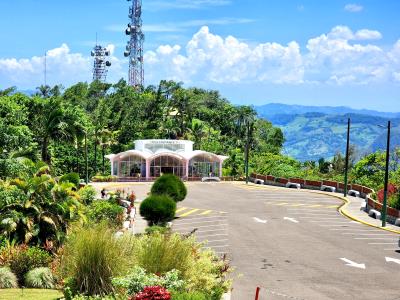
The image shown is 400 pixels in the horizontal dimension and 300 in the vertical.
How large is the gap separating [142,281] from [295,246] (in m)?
17.2

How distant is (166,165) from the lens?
254 ft

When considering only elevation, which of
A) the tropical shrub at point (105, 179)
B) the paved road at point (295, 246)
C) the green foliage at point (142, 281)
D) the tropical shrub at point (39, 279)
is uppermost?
the green foliage at point (142, 281)

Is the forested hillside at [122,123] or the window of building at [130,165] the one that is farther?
the window of building at [130,165]

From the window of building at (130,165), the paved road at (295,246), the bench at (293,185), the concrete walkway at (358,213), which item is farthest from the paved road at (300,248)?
the window of building at (130,165)

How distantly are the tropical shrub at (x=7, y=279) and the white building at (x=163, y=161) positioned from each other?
56850 mm

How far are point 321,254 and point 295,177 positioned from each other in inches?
1539

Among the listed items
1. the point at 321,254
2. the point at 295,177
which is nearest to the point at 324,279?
the point at 321,254

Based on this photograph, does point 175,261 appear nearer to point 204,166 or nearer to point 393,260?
point 393,260

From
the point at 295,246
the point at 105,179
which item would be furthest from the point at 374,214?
the point at 105,179

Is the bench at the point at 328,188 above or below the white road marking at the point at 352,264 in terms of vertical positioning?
above

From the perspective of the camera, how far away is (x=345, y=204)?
48.3 meters

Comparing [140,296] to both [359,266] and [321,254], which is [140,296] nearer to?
[359,266]

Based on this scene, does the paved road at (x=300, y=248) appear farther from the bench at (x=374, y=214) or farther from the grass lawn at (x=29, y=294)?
the grass lawn at (x=29, y=294)

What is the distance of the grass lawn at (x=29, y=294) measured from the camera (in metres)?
15.5
